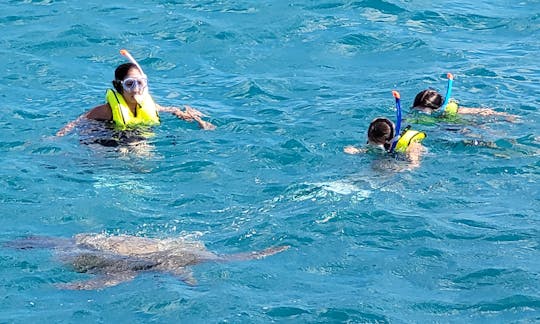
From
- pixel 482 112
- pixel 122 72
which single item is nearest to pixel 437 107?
pixel 482 112

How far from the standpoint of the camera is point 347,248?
827cm

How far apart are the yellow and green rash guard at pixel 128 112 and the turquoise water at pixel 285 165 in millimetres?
205

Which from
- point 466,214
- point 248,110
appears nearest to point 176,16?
point 248,110

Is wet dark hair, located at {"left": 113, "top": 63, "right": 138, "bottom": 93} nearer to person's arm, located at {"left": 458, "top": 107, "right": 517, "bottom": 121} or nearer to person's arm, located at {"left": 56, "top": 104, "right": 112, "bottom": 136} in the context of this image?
person's arm, located at {"left": 56, "top": 104, "right": 112, "bottom": 136}

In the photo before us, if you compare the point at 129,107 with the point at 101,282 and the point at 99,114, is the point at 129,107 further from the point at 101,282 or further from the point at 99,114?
the point at 101,282

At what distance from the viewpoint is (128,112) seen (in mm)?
10836

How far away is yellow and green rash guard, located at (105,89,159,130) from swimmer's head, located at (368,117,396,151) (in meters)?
2.56

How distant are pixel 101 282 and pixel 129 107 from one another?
371 centimetres

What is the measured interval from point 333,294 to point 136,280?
1561 mm

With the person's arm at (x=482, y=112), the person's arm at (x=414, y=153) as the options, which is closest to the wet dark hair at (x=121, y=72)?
the person's arm at (x=414, y=153)

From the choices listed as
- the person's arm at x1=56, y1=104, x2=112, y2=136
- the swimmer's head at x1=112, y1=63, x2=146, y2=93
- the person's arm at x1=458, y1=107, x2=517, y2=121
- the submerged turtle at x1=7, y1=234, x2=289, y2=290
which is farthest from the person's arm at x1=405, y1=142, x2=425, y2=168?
the person's arm at x1=56, y1=104, x2=112, y2=136

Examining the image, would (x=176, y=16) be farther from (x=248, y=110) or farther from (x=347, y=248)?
(x=347, y=248)

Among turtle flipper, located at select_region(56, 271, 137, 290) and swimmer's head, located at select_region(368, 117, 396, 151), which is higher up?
swimmer's head, located at select_region(368, 117, 396, 151)

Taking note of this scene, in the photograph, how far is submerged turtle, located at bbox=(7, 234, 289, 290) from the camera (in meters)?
7.64
